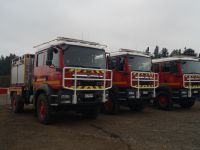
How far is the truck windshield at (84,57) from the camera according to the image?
851 centimetres

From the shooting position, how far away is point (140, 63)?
12.1 m

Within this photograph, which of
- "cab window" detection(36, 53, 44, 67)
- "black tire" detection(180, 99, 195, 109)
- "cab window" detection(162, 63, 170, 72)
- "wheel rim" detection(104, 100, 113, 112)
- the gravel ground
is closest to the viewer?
the gravel ground

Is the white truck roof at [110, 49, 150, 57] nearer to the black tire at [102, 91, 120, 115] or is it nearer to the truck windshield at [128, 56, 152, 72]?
the truck windshield at [128, 56, 152, 72]

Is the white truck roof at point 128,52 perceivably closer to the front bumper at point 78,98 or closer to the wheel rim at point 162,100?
the wheel rim at point 162,100

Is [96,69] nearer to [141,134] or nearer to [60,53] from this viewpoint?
[60,53]

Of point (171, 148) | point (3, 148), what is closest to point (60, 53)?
point (3, 148)

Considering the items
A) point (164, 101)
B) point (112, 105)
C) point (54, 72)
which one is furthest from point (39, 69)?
point (164, 101)

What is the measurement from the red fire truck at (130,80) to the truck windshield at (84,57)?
2.28 meters

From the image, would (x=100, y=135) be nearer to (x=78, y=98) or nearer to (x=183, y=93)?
(x=78, y=98)

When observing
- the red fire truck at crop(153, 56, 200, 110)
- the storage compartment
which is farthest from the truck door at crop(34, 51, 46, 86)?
the red fire truck at crop(153, 56, 200, 110)

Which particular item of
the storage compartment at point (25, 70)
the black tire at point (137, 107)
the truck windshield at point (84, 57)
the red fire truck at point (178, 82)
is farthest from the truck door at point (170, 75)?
the storage compartment at point (25, 70)

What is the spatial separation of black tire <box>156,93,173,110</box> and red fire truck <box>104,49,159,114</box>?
197 centimetres

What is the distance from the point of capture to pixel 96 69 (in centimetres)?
882

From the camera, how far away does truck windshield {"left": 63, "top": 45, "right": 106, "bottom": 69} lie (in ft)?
27.9
